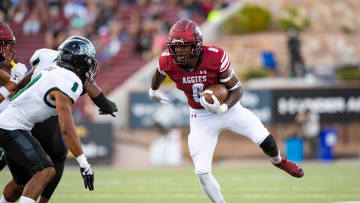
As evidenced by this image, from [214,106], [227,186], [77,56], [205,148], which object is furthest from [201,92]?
[227,186]

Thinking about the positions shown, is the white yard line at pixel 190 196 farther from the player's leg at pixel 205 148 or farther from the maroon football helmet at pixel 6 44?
the maroon football helmet at pixel 6 44

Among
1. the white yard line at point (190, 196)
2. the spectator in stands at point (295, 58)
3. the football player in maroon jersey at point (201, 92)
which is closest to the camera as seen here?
the football player in maroon jersey at point (201, 92)

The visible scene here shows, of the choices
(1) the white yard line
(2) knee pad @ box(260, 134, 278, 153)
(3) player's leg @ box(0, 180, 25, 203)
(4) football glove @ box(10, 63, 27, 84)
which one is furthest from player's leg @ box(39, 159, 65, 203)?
(1) the white yard line

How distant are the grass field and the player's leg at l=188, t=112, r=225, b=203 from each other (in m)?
1.40

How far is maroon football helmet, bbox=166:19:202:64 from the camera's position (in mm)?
6445

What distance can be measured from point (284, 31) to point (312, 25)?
4.81 feet

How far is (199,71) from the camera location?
6559 mm

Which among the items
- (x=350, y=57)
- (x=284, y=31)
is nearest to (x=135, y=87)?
(x=284, y=31)

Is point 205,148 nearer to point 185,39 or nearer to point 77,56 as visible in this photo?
point 185,39

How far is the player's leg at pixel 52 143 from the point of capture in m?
6.38

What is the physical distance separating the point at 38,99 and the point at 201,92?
63.5 inches

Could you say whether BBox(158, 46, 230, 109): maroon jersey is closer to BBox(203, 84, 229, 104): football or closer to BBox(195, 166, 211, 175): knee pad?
BBox(203, 84, 229, 104): football

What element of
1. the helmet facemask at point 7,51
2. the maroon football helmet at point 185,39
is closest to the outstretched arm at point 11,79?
the helmet facemask at point 7,51

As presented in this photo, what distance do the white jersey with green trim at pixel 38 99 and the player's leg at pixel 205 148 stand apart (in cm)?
136
